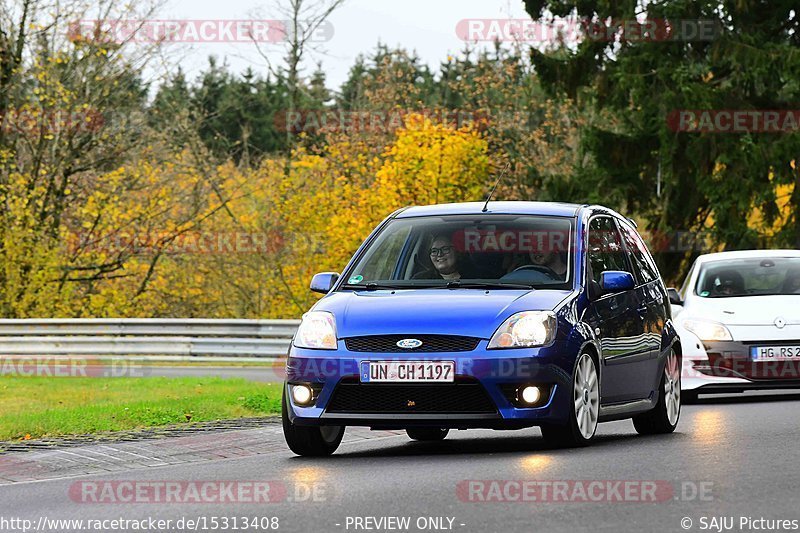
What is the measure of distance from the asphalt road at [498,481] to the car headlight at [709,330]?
3866mm

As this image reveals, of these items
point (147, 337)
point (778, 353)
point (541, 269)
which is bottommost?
point (147, 337)

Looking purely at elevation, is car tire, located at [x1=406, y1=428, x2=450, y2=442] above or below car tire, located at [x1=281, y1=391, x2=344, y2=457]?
below

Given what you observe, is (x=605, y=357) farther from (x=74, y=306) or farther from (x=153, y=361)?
(x=74, y=306)

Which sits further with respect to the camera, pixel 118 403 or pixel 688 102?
pixel 688 102

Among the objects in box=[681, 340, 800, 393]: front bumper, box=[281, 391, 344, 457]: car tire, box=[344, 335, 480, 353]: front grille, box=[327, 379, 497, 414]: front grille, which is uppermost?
box=[344, 335, 480, 353]: front grille

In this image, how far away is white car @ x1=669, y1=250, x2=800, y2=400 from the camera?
1627cm

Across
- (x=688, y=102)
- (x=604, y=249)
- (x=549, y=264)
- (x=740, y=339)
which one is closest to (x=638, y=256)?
(x=604, y=249)

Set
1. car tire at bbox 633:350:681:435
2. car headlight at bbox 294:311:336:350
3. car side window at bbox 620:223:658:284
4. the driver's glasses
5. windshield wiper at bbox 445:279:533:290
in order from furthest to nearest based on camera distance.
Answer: car side window at bbox 620:223:658:284 < car tire at bbox 633:350:681:435 < the driver's glasses < windshield wiper at bbox 445:279:533:290 < car headlight at bbox 294:311:336:350

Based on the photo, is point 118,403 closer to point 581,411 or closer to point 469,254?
point 469,254

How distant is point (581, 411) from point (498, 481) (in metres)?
1.98

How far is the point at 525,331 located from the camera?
33.6 ft

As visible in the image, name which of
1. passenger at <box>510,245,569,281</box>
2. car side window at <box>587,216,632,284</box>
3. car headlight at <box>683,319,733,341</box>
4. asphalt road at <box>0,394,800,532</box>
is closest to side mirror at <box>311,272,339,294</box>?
asphalt road at <box>0,394,800,532</box>

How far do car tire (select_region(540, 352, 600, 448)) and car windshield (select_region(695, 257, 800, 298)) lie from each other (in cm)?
672

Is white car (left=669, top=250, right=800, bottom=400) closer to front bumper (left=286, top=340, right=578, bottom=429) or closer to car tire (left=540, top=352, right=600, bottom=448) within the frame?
car tire (left=540, top=352, right=600, bottom=448)
